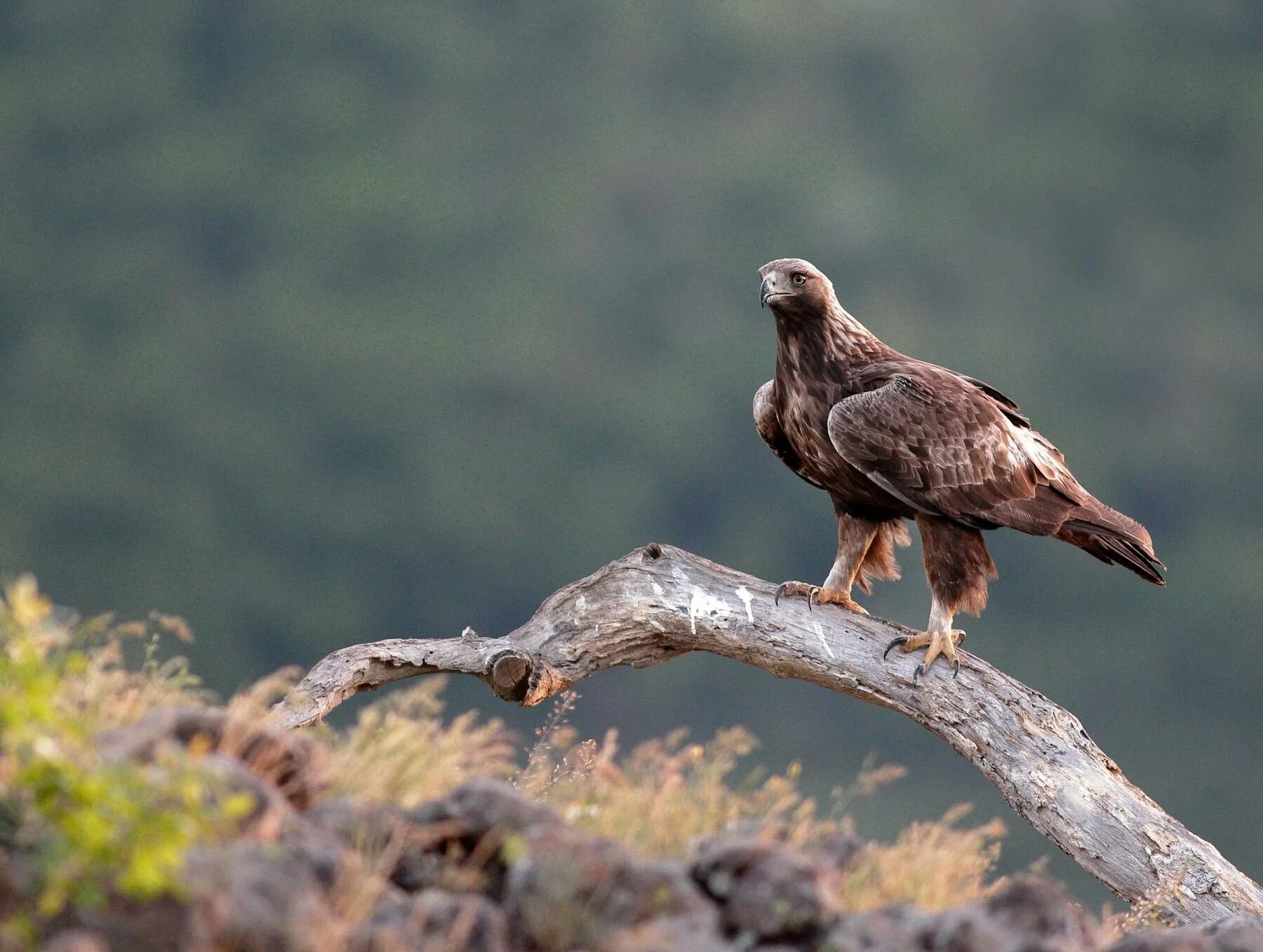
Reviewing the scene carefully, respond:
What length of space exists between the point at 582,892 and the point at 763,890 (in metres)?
0.53

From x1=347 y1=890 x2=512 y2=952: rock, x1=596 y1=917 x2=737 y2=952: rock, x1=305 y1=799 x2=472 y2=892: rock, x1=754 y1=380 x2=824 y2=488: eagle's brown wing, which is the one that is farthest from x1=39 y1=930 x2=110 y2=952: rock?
x1=754 y1=380 x2=824 y2=488: eagle's brown wing

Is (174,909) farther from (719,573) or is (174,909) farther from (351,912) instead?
(719,573)

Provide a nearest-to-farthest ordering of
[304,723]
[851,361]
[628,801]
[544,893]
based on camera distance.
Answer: [544,893] < [628,801] < [304,723] < [851,361]

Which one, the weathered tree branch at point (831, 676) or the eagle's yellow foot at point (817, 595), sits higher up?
the eagle's yellow foot at point (817, 595)

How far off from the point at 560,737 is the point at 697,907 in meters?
1.28

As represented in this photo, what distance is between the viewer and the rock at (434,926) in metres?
3.53

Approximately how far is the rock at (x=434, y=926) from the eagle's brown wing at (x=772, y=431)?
189 inches

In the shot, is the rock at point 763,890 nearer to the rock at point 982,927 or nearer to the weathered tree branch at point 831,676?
the rock at point 982,927

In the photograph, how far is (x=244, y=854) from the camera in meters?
3.50

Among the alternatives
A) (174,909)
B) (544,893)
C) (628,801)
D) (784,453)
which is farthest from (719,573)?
(174,909)

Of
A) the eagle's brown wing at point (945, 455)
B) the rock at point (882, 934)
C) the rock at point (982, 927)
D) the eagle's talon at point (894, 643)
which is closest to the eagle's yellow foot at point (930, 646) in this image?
the eagle's talon at point (894, 643)

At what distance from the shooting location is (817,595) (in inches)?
297

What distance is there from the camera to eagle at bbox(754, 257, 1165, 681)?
7305 mm

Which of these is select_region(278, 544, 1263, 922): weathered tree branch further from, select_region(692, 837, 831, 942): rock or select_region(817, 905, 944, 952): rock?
select_region(692, 837, 831, 942): rock
